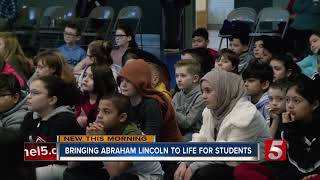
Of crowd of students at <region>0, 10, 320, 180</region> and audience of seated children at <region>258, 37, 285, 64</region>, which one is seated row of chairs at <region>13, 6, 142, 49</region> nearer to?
audience of seated children at <region>258, 37, 285, 64</region>

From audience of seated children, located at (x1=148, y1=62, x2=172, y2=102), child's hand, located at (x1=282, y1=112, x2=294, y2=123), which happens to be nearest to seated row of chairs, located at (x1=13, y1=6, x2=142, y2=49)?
audience of seated children, located at (x1=148, y1=62, x2=172, y2=102)

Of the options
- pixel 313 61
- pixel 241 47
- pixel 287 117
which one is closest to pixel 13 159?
pixel 287 117

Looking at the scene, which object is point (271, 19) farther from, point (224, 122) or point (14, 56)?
point (224, 122)

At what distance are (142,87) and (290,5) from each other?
5043mm

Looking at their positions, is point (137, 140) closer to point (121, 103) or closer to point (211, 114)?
point (121, 103)

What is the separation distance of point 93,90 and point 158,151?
91 centimetres

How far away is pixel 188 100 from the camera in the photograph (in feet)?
14.9

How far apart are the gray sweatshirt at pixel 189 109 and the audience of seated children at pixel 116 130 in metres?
0.75

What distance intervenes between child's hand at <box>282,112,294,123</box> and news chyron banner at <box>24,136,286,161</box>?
0.15 meters

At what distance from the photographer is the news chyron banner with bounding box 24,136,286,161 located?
11.3 feet

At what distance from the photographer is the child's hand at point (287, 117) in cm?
357

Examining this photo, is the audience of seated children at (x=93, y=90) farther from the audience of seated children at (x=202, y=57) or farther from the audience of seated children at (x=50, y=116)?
the audience of seated children at (x=202, y=57)

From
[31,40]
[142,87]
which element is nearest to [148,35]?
[31,40]

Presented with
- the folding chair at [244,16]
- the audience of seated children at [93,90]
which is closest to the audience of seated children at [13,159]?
the audience of seated children at [93,90]
